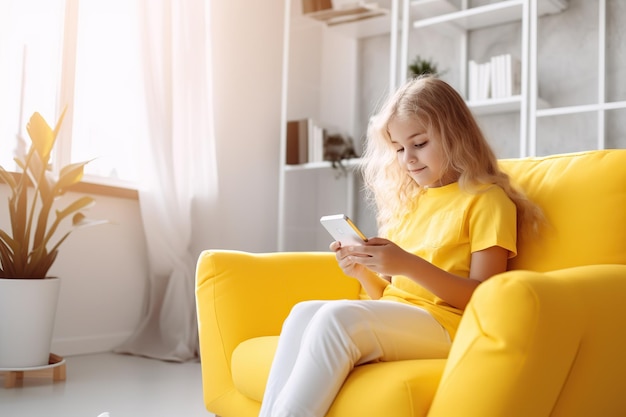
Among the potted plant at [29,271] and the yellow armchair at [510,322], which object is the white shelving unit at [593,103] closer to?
the yellow armchair at [510,322]

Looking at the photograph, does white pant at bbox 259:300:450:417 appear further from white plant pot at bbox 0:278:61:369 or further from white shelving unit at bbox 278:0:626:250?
white shelving unit at bbox 278:0:626:250

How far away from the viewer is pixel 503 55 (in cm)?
324

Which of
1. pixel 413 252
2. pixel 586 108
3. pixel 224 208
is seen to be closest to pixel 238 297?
pixel 413 252

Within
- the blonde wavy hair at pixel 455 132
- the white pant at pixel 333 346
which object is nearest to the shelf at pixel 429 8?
the blonde wavy hair at pixel 455 132

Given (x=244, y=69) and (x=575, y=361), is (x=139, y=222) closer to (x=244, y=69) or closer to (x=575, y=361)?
(x=244, y=69)

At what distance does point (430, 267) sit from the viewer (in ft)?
4.38

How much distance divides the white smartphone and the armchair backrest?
1.28 feet

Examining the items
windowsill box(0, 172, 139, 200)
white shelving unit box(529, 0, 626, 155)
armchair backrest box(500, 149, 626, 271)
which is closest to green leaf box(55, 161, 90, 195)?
windowsill box(0, 172, 139, 200)

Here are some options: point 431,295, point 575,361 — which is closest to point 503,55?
point 431,295

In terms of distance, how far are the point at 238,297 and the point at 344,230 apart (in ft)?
1.27

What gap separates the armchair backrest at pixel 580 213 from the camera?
143cm

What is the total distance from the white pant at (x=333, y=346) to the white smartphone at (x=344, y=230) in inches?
5.5

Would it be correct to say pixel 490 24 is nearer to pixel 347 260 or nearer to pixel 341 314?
pixel 347 260

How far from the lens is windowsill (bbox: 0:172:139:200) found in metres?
2.90
